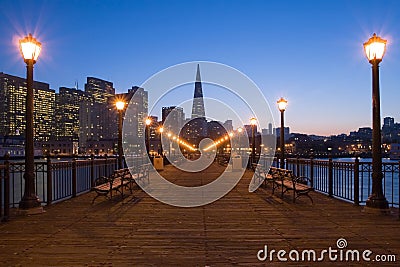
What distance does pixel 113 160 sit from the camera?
19.4 metres

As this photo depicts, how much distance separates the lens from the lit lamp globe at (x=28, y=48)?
10.2 m

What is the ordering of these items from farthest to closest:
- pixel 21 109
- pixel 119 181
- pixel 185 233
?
pixel 21 109 → pixel 119 181 → pixel 185 233

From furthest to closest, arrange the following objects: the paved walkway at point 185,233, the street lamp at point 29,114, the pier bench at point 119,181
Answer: the pier bench at point 119,181, the street lamp at point 29,114, the paved walkway at point 185,233

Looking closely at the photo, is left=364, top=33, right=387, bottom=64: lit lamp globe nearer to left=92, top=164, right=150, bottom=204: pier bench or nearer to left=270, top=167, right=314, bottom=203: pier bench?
left=270, top=167, right=314, bottom=203: pier bench

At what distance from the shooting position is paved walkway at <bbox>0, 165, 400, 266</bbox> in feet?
19.1

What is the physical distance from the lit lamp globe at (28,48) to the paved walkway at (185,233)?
3993 millimetres

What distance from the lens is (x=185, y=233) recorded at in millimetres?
7457

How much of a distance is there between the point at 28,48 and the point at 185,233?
21.0ft

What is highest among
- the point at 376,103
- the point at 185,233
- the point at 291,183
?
the point at 376,103

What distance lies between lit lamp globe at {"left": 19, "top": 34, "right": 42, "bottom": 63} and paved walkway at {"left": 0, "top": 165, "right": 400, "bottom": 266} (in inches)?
157

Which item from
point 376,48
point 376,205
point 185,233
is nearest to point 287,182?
point 376,205

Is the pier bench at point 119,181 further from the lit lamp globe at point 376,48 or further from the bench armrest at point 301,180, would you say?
the lit lamp globe at point 376,48

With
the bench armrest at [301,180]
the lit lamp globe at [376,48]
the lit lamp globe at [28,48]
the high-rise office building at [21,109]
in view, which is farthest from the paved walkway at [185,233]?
the high-rise office building at [21,109]

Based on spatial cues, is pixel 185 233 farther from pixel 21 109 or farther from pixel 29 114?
pixel 21 109
